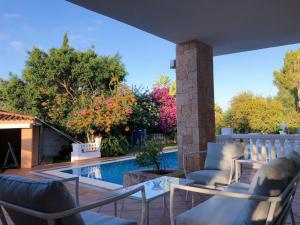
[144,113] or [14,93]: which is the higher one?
[14,93]

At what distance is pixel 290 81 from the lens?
17859mm

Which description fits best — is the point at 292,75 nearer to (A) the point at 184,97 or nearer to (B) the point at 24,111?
(A) the point at 184,97

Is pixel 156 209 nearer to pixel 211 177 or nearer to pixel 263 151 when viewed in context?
pixel 211 177

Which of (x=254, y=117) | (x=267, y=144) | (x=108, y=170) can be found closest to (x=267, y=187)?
(x=267, y=144)

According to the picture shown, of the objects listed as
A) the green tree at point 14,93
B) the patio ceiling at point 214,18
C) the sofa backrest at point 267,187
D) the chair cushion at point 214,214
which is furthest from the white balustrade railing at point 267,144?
the green tree at point 14,93

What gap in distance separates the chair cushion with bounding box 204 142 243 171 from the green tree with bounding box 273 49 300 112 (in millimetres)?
15350

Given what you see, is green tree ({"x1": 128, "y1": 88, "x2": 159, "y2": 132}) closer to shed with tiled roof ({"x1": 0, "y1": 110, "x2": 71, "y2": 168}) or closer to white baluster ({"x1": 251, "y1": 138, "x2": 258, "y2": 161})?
shed with tiled roof ({"x1": 0, "y1": 110, "x2": 71, "y2": 168})

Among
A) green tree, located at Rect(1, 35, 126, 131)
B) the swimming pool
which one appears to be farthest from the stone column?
green tree, located at Rect(1, 35, 126, 131)

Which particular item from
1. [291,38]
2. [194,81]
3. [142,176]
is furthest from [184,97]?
[291,38]

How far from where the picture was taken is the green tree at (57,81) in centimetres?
1210

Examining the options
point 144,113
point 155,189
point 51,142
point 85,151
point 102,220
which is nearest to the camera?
point 102,220

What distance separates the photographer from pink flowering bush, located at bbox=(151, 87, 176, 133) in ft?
48.2

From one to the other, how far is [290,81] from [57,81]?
604 inches

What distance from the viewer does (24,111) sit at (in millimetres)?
12352
